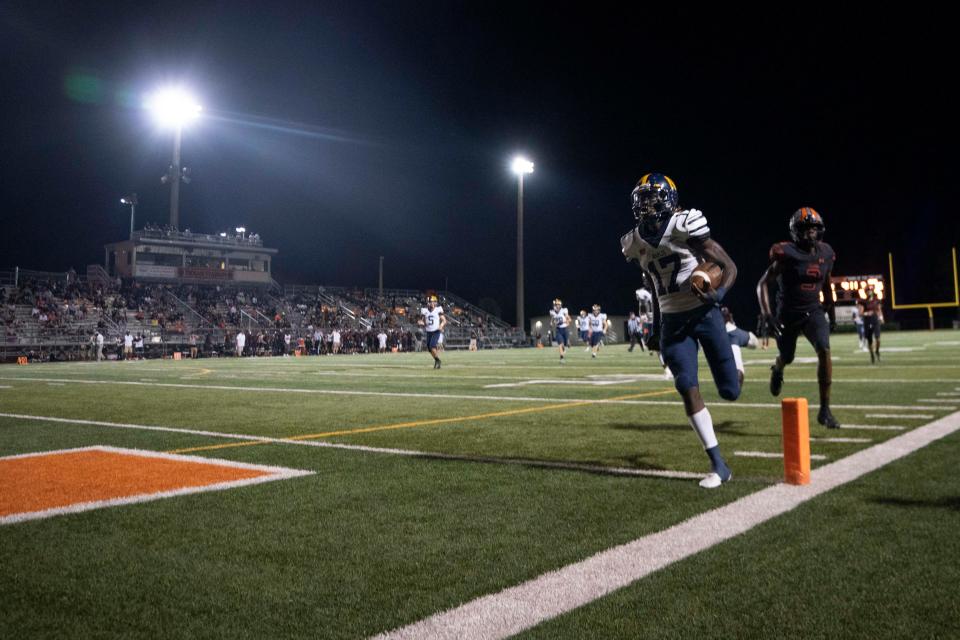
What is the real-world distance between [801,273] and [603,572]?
5549 mm

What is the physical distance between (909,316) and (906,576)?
77429 mm

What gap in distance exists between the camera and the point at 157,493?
176 inches

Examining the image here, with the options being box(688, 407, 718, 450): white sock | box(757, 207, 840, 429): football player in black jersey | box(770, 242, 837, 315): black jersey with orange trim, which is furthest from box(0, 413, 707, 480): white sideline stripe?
box(770, 242, 837, 315): black jersey with orange trim

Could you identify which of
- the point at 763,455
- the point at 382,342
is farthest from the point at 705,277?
the point at 382,342

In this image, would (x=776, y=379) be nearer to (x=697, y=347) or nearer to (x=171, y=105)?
(x=697, y=347)

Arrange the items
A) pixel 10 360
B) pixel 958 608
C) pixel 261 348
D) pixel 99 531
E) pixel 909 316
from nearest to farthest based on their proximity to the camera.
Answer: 1. pixel 958 608
2. pixel 99 531
3. pixel 10 360
4. pixel 261 348
5. pixel 909 316

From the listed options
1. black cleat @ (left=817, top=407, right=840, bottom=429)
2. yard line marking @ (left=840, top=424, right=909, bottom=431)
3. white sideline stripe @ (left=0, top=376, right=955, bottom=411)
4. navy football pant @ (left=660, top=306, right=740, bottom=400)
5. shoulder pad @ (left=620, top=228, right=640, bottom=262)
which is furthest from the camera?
white sideline stripe @ (left=0, top=376, right=955, bottom=411)

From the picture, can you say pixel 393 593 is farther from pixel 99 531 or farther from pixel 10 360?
pixel 10 360

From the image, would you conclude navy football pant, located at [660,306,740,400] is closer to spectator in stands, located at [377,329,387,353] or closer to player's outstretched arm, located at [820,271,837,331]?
player's outstretched arm, located at [820,271,837,331]

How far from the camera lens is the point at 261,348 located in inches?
1576

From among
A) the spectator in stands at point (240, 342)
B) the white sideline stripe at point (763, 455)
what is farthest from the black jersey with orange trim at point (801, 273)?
the spectator in stands at point (240, 342)

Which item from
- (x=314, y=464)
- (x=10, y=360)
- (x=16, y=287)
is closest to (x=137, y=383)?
(x=314, y=464)

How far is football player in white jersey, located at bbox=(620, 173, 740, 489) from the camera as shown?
4.94 m

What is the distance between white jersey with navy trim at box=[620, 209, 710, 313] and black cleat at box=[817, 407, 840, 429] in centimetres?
268
